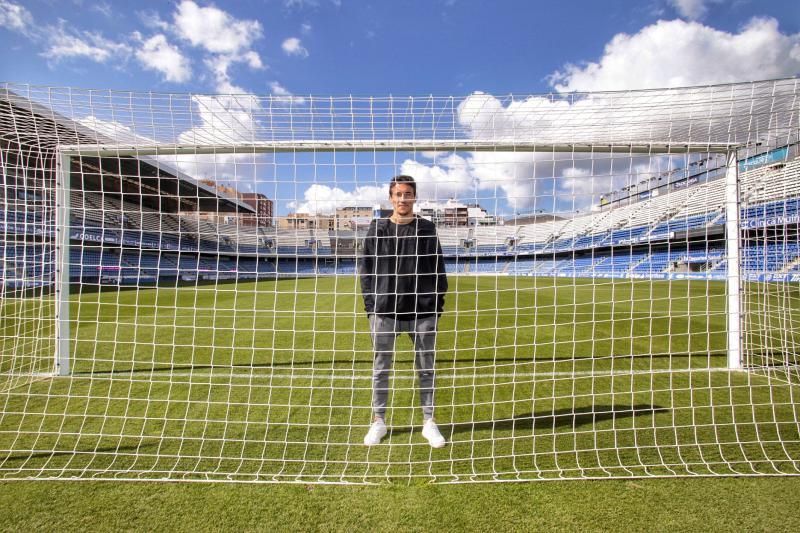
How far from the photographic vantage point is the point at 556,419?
2.93 m

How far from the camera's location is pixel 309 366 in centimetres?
452

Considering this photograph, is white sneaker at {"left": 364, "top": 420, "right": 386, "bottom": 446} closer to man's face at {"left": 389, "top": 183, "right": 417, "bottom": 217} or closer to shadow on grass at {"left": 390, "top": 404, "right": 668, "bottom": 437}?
shadow on grass at {"left": 390, "top": 404, "right": 668, "bottom": 437}

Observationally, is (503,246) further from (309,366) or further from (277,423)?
(277,423)

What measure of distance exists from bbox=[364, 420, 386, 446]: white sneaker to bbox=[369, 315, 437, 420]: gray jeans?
6cm

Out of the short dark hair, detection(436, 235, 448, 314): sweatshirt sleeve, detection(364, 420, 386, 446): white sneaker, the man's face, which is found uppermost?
the short dark hair

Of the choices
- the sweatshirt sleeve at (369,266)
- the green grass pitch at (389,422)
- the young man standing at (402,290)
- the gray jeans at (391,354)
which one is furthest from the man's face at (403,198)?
the gray jeans at (391,354)

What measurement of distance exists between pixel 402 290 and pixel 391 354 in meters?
0.45

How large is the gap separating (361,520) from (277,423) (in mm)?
1283

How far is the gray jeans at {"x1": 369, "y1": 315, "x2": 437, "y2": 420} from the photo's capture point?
103 inches

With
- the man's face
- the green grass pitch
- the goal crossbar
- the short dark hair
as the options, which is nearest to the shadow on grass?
the green grass pitch

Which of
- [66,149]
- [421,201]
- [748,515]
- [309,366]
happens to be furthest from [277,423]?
[66,149]

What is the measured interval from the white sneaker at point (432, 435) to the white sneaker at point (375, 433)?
285mm

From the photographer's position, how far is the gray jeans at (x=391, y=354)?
2613mm

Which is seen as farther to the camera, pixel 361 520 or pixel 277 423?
pixel 277 423
